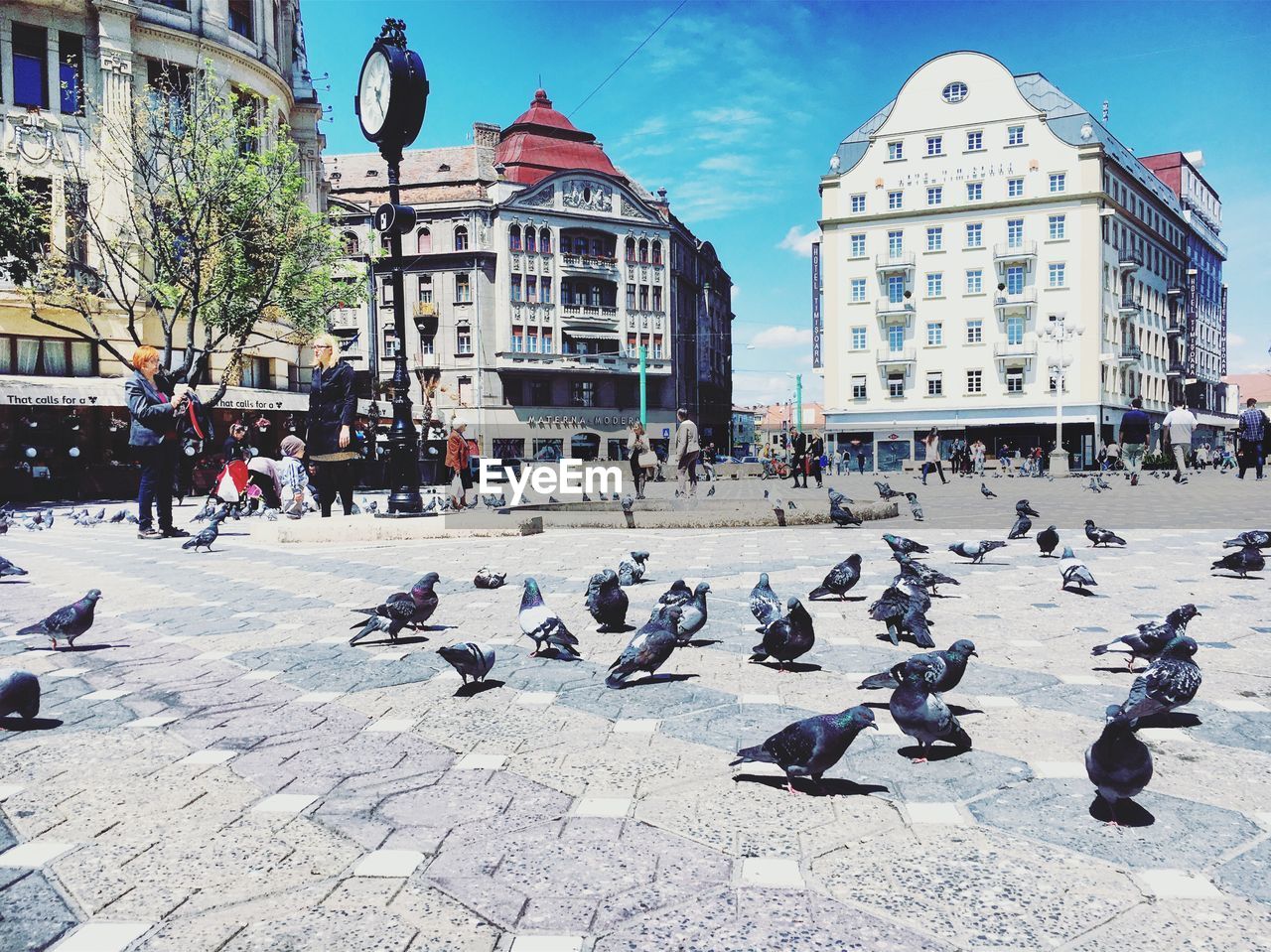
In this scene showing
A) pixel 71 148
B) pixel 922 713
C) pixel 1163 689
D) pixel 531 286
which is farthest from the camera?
pixel 531 286

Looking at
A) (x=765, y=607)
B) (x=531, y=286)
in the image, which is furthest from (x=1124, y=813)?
(x=531, y=286)

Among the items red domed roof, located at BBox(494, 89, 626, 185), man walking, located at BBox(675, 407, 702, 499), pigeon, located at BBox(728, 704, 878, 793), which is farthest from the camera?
red domed roof, located at BBox(494, 89, 626, 185)

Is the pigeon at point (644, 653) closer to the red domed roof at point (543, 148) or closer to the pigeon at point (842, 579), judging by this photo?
the pigeon at point (842, 579)

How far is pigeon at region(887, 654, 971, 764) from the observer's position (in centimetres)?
332

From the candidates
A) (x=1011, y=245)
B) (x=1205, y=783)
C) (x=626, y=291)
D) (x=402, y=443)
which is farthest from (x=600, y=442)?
(x=1205, y=783)

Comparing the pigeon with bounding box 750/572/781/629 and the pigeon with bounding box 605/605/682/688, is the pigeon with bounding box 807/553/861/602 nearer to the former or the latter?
the pigeon with bounding box 750/572/781/629

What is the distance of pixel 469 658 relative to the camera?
428cm

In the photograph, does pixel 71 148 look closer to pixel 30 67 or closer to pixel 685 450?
pixel 30 67

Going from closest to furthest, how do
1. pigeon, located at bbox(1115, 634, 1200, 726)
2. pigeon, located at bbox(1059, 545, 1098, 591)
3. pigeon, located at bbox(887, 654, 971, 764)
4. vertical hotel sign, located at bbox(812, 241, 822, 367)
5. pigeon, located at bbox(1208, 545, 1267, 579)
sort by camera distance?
pigeon, located at bbox(887, 654, 971, 764) < pigeon, located at bbox(1115, 634, 1200, 726) < pigeon, located at bbox(1059, 545, 1098, 591) < pigeon, located at bbox(1208, 545, 1267, 579) < vertical hotel sign, located at bbox(812, 241, 822, 367)

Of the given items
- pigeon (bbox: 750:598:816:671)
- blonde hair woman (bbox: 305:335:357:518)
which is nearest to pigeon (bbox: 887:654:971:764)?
pigeon (bbox: 750:598:816:671)

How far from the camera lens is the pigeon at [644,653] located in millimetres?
4352

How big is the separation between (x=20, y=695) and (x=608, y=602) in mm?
3139

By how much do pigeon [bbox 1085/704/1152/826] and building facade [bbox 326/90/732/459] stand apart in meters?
47.3

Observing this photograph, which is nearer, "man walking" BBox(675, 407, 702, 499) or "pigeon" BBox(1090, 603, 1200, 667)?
"pigeon" BBox(1090, 603, 1200, 667)
